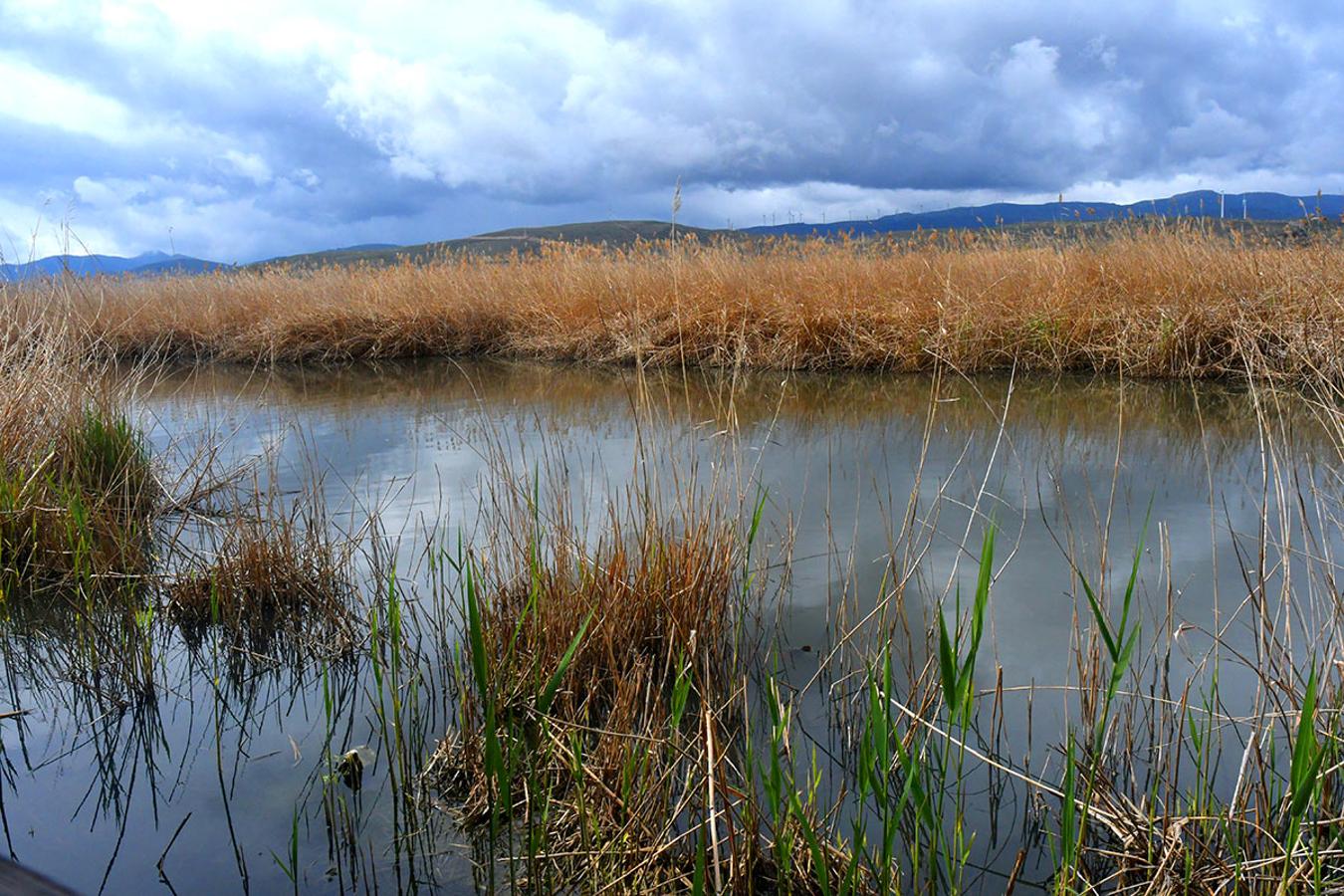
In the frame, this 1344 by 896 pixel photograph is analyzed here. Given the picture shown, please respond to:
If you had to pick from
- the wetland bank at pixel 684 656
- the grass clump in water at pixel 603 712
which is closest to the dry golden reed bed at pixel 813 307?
the wetland bank at pixel 684 656

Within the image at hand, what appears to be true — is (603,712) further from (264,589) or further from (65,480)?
(65,480)

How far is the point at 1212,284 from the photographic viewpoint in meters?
7.20

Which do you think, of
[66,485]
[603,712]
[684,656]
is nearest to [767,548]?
[684,656]

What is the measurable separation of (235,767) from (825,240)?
9.23 m

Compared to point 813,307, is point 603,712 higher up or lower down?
lower down

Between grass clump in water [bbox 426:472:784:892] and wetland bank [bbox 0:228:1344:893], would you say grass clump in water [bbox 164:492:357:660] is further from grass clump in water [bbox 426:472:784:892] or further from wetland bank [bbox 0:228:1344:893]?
grass clump in water [bbox 426:472:784:892]

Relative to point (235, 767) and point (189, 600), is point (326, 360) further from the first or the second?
point (235, 767)

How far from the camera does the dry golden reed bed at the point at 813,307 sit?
7.13 meters

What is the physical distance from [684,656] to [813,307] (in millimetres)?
6648

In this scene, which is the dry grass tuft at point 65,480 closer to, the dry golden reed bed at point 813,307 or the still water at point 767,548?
the still water at point 767,548

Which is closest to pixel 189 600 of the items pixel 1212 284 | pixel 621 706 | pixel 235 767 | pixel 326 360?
pixel 235 767

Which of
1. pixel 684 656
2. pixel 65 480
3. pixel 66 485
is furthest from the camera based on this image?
pixel 65 480

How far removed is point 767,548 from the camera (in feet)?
9.46

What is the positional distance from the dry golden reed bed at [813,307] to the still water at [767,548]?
0.67 meters
